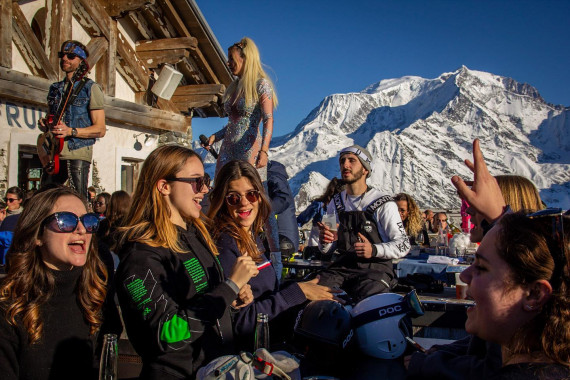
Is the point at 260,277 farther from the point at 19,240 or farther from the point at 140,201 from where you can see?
the point at 19,240

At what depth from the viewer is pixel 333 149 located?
18700 cm

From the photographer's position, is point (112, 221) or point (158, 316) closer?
point (158, 316)

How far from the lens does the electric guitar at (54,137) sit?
4.93 metres

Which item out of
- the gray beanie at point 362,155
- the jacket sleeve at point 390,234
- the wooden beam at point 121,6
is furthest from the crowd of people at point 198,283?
the wooden beam at point 121,6

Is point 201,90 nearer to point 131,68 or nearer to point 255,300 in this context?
point 131,68

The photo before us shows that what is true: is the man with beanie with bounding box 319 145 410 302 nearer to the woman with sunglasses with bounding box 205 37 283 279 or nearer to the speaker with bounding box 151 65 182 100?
the woman with sunglasses with bounding box 205 37 283 279

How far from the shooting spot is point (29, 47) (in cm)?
847

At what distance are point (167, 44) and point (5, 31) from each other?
4.47 metres

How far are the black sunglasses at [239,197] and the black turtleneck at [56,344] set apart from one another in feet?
3.50

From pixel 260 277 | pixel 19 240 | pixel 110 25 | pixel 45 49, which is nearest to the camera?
pixel 19 240

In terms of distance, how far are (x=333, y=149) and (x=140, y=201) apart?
18588 centimetres

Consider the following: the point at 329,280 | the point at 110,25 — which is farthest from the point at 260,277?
the point at 110,25

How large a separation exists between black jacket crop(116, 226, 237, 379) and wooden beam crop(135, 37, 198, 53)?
10057mm

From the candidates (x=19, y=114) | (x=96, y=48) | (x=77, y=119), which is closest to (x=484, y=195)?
(x=77, y=119)
